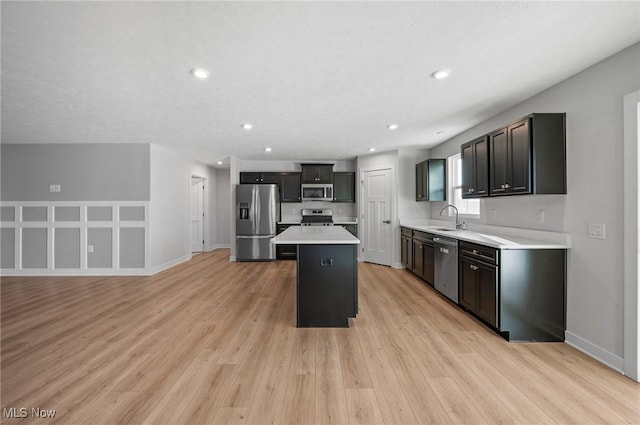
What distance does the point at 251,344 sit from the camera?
2418 millimetres

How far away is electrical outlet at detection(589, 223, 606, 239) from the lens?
215cm

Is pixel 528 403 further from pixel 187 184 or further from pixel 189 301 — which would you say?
pixel 187 184

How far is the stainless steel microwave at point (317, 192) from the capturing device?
651cm

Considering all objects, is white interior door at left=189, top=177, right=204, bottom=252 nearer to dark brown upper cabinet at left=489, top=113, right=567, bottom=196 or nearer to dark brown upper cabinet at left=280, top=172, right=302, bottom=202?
dark brown upper cabinet at left=280, top=172, right=302, bottom=202

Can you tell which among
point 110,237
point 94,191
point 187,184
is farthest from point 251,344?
point 187,184

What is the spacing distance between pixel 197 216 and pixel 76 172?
2.91 metres

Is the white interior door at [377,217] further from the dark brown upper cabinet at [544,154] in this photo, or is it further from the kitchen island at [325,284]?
the dark brown upper cabinet at [544,154]

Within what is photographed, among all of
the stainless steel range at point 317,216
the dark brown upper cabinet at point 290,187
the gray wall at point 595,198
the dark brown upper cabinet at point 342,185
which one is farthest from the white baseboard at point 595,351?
the dark brown upper cabinet at point 290,187

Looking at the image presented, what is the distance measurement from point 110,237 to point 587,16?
659 centimetres

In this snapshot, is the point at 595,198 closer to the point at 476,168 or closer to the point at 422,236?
the point at 476,168

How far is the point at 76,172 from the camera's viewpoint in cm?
488

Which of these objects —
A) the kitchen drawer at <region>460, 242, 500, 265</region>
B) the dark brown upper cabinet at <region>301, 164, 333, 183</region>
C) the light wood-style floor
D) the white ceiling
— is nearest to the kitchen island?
the light wood-style floor

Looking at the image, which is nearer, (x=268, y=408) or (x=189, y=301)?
(x=268, y=408)

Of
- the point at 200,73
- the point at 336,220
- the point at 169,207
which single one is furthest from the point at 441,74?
the point at 169,207
